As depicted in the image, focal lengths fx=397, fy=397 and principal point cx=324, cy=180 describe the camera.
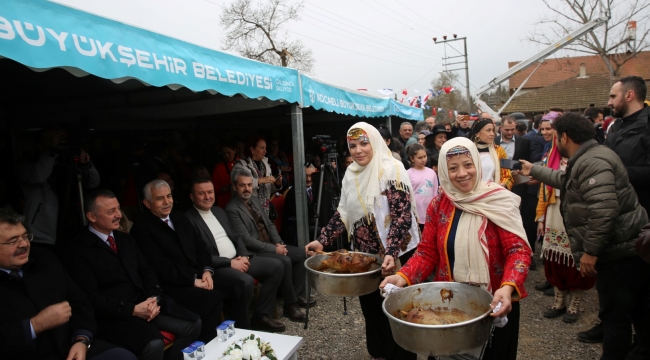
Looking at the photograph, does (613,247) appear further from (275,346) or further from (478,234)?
(275,346)

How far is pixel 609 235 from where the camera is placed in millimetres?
2395

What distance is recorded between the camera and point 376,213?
2.66m

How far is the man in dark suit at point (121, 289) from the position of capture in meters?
2.58

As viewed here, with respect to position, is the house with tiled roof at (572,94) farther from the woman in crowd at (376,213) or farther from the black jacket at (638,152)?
the woman in crowd at (376,213)

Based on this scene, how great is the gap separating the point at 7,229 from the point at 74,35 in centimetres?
109

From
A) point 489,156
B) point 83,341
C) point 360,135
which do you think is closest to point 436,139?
point 489,156

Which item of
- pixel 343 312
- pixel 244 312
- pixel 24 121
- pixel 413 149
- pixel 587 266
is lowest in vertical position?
pixel 343 312

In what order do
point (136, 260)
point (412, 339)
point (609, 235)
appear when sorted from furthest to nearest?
point (136, 260)
point (609, 235)
point (412, 339)

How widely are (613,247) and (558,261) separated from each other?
4.24 feet

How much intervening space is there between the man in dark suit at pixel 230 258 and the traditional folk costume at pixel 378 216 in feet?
3.85

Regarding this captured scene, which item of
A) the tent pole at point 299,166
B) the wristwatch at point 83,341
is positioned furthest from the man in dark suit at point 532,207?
the wristwatch at point 83,341

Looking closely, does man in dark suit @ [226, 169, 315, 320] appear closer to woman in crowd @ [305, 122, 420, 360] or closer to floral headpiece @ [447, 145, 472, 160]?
woman in crowd @ [305, 122, 420, 360]

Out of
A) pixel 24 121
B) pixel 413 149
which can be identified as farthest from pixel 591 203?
pixel 24 121

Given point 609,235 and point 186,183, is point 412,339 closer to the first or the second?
point 609,235
